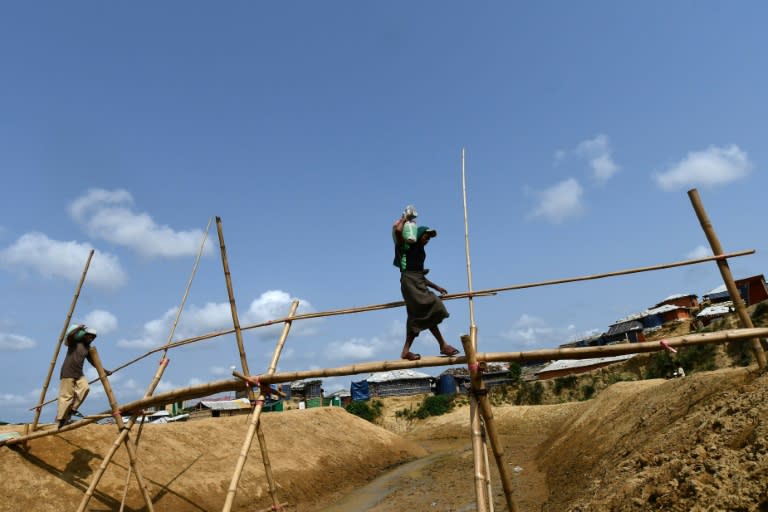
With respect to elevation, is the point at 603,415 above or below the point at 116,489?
above

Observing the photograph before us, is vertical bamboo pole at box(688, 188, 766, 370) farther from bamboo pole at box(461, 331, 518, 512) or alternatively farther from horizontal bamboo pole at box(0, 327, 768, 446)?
bamboo pole at box(461, 331, 518, 512)

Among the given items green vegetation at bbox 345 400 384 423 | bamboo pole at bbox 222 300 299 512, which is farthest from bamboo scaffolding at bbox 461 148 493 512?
green vegetation at bbox 345 400 384 423

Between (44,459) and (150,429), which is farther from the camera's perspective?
(150,429)

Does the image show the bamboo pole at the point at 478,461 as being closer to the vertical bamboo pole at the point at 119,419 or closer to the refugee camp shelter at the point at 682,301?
the vertical bamboo pole at the point at 119,419

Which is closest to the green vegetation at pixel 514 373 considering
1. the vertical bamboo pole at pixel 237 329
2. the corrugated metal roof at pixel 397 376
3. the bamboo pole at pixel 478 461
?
the corrugated metal roof at pixel 397 376

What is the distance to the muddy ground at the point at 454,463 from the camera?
15.3 feet

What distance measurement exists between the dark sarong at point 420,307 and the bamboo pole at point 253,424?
7.02 feet

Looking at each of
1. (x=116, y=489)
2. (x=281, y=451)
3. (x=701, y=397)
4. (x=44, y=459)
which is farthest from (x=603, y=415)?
(x=44, y=459)

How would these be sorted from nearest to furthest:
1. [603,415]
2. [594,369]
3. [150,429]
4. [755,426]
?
[755,426], [603,415], [150,429], [594,369]

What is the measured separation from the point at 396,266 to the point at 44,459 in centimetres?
894

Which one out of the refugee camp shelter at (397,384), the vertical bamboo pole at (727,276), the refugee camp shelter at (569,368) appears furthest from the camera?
the refugee camp shelter at (397,384)

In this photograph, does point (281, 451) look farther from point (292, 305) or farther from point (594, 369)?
point (594, 369)

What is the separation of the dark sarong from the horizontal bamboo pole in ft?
1.45

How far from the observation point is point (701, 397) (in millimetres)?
7227
